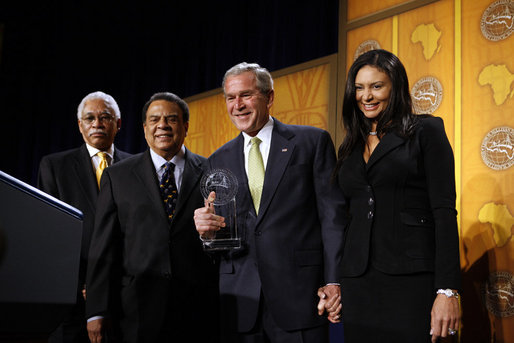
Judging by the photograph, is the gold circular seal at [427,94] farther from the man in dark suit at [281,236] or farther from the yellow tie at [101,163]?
the yellow tie at [101,163]

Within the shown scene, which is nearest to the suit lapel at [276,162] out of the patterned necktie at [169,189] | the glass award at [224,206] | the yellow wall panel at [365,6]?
the glass award at [224,206]

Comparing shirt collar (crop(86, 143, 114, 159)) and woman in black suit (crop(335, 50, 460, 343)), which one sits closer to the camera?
woman in black suit (crop(335, 50, 460, 343))

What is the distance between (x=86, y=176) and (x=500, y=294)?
2.26 m

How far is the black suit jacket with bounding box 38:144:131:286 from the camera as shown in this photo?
272 cm

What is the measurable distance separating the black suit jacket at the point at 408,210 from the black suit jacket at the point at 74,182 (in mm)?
1483

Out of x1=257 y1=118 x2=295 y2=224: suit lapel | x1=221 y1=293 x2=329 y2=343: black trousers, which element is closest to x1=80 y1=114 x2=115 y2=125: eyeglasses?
x1=257 y1=118 x2=295 y2=224: suit lapel

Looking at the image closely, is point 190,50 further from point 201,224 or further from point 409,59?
point 201,224

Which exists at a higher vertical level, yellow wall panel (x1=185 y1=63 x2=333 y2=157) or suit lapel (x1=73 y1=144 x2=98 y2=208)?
yellow wall panel (x1=185 y1=63 x2=333 y2=157)

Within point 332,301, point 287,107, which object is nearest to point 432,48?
point 287,107

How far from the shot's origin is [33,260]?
3.02ft

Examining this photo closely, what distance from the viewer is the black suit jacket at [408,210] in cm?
164

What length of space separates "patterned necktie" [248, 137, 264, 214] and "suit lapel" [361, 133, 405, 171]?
0.46 meters

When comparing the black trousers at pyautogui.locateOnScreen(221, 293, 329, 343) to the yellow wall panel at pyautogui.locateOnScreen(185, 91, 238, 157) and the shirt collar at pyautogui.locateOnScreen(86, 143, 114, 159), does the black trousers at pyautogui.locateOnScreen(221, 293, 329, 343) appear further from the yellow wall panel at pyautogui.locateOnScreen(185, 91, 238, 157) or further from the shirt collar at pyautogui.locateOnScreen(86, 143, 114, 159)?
the yellow wall panel at pyautogui.locateOnScreen(185, 91, 238, 157)

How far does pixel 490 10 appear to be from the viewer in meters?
2.98
